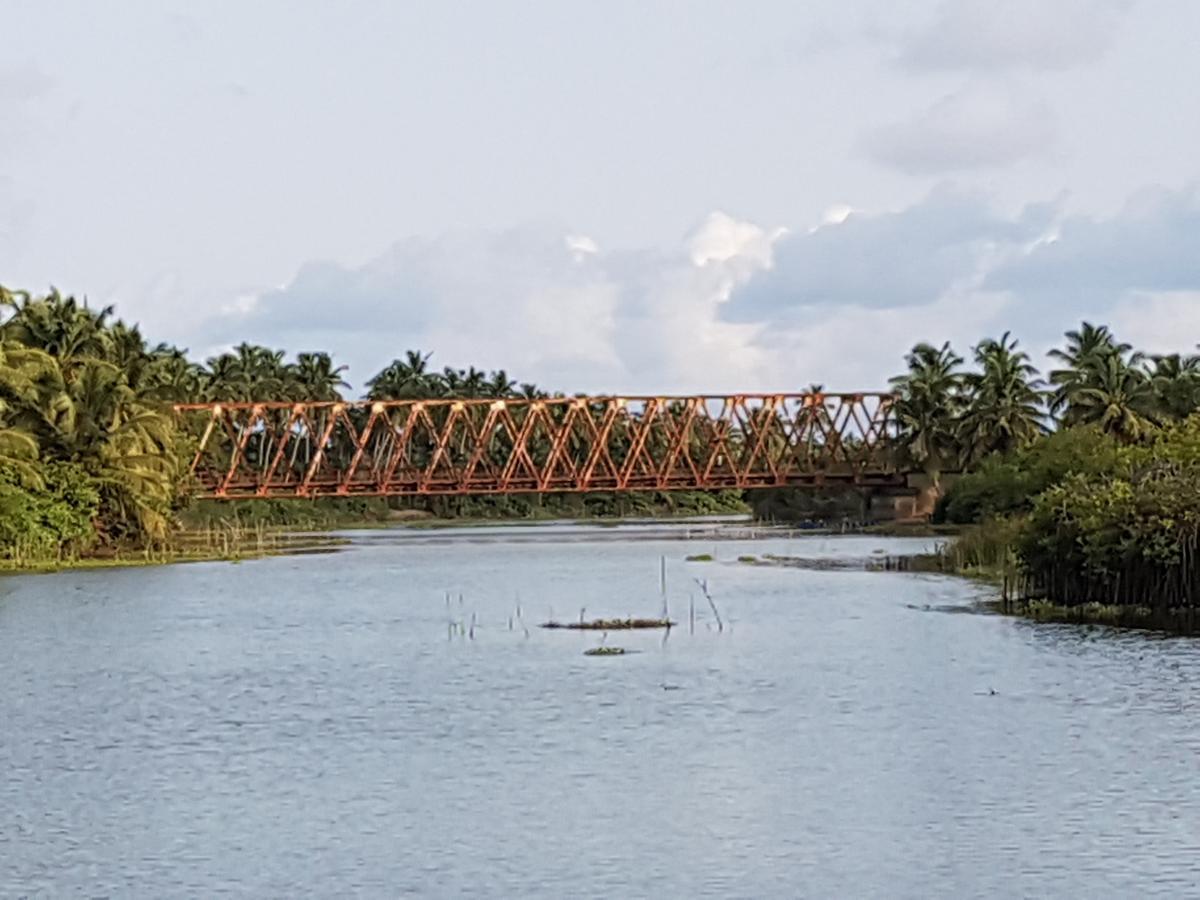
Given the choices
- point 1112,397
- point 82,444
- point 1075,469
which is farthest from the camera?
point 1112,397

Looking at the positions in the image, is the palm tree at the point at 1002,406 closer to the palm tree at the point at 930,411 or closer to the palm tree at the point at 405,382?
the palm tree at the point at 930,411

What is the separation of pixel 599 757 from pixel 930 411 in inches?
4034

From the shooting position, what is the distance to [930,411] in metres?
131

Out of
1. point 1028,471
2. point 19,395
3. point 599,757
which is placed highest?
point 19,395

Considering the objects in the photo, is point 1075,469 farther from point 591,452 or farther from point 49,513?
point 591,452

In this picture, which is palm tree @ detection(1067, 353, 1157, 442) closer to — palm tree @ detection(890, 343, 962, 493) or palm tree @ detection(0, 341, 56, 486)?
palm tree @ detection(890, 343, 962, 493)

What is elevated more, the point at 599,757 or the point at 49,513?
the point at 49,513

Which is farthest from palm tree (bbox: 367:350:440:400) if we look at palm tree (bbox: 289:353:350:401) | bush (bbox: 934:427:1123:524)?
bush (bbox: 934:427:1123:524)

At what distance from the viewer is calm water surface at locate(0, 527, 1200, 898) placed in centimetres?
2297

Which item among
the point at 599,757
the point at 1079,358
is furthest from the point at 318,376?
the point at 599,757

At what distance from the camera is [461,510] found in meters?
190

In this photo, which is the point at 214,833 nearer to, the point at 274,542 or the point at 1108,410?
the point at 1108,410

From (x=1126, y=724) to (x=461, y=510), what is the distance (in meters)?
158

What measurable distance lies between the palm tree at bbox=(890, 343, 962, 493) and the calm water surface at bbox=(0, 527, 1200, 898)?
237 feet
